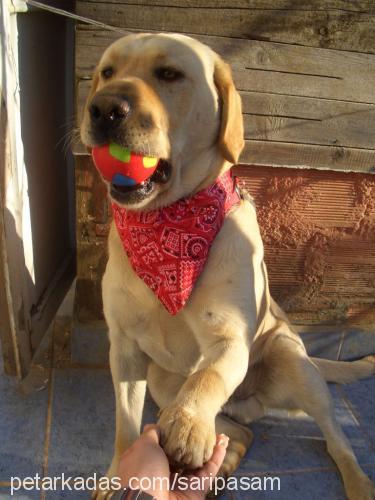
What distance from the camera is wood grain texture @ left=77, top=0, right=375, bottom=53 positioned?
240 cm

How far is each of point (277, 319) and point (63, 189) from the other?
1.99m

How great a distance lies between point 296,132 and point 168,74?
1.10 meters

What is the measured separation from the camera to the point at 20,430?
2.59m

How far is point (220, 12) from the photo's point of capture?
2.44m

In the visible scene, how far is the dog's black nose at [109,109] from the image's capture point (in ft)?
5.49

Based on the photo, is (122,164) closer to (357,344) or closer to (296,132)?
(296,132)

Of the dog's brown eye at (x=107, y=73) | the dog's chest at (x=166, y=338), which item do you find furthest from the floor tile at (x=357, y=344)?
the dog's brown eye at (x=107, y=73)

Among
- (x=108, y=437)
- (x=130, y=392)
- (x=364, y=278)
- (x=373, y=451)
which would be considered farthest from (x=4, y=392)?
(x=364, y=278)

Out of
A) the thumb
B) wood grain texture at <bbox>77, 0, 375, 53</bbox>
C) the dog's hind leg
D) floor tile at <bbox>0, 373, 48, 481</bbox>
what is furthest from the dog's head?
floor tile at <bbox>0, 373, 48, 481</bbox>

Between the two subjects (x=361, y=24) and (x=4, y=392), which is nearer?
(x=361, y=24)

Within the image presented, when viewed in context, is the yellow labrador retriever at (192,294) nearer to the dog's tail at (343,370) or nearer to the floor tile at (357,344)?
the dog's tail at (343,370)

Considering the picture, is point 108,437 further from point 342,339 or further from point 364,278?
point 364,278

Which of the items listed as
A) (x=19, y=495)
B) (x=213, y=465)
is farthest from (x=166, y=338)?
(x=19, y=495)

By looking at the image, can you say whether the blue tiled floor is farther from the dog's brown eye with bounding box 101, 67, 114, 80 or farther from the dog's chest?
the dog's brown eye with bounding box 101, 67, 114, 80
